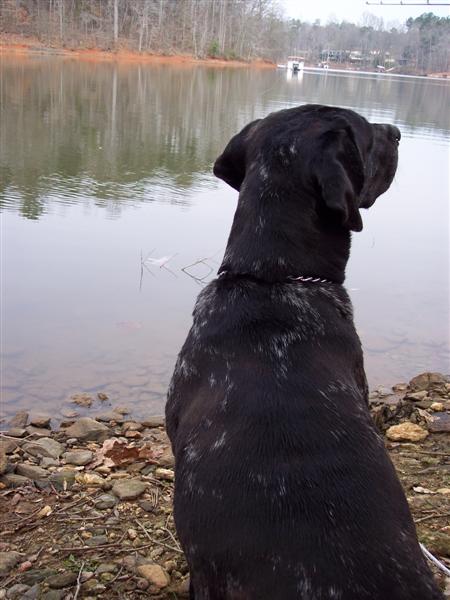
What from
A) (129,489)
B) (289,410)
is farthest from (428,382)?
(289,410)

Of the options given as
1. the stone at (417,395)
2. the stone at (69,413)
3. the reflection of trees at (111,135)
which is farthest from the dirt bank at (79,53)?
the stone at (417,395)

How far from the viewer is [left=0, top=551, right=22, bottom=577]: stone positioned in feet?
11.4

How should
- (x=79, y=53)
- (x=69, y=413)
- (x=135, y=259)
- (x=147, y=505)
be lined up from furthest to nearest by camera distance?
(x=79, y=53) → (x=135, y=259) → (x=69, y=413) → (x=147, y=505)

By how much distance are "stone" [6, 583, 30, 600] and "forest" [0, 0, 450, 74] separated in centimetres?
6828

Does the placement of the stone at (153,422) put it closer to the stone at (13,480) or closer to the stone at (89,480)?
the stone at (89,480)

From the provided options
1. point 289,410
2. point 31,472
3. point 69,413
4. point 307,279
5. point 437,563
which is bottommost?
point 69,413

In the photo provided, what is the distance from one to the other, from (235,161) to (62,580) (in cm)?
212

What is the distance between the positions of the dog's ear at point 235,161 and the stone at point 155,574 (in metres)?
1.87

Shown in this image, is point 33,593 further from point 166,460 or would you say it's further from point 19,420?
point 19,420

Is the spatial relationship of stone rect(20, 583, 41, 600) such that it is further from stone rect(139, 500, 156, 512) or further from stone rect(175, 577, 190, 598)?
stone rect(139, 500, 156, 512)

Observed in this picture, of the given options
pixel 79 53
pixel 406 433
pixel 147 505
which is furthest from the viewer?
pixel 79 53

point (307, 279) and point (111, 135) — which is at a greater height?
point (307, 279)

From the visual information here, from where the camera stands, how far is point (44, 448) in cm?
530

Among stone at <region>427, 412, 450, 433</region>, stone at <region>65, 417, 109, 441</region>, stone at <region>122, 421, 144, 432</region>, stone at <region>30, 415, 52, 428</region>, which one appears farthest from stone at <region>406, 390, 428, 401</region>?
stone at <region>30, 415, 52, 428</region>
